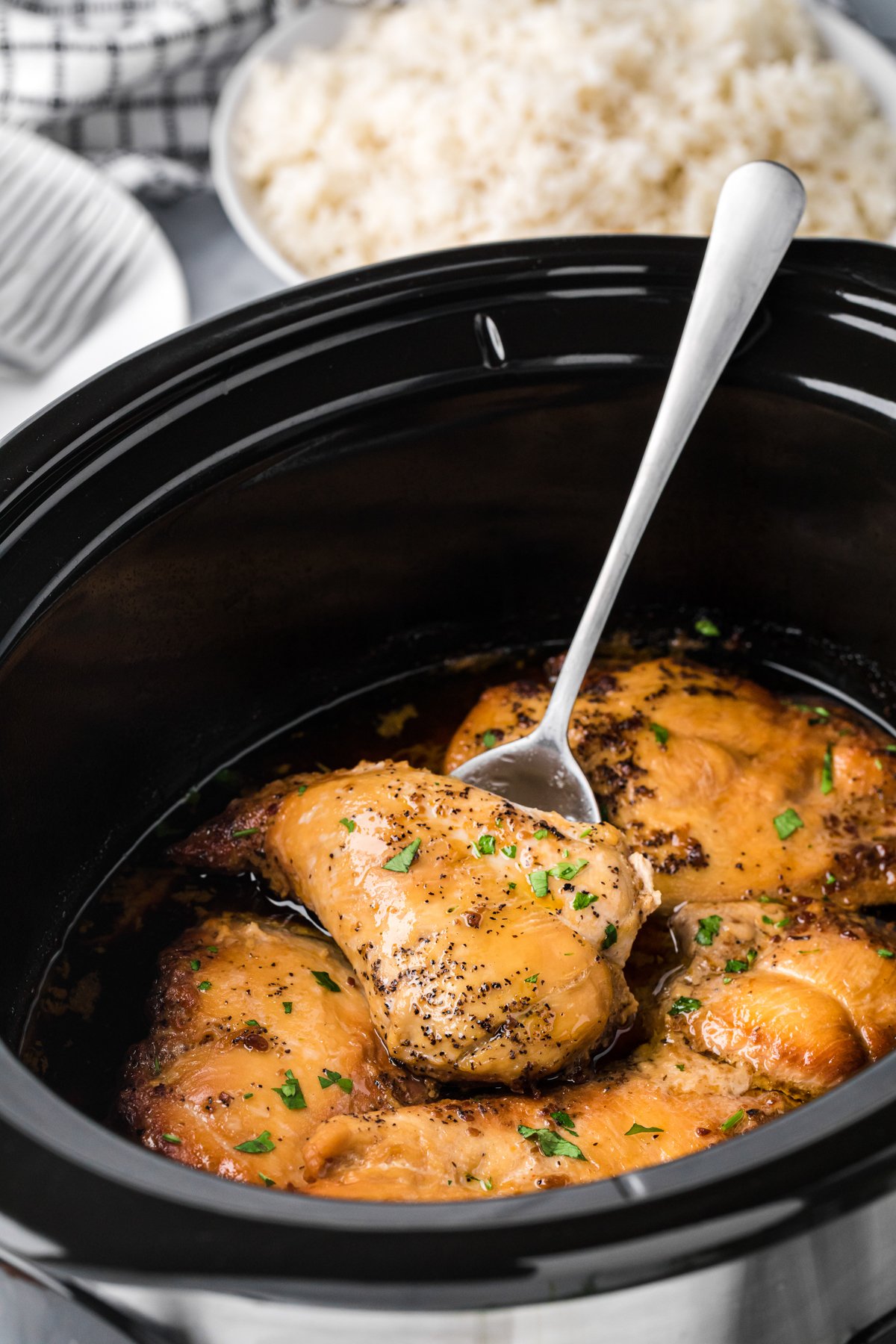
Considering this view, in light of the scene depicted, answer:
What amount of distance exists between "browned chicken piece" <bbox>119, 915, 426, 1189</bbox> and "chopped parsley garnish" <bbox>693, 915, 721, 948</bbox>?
345 millimetres

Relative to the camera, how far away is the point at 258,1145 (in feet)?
4.01

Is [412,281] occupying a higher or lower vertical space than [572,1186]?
higher

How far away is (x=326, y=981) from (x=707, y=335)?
2.80 feet

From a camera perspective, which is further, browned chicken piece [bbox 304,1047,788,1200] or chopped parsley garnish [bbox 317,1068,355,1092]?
chopped parsley garnish [bbox 317,1068,355,1092]

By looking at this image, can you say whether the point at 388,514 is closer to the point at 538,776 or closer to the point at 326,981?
the point at 538,776

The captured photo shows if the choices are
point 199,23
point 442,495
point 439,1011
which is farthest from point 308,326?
point 199,23

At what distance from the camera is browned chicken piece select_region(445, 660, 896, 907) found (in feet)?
4.94

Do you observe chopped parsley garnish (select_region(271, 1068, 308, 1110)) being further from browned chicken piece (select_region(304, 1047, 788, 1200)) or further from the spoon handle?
the spoon handle

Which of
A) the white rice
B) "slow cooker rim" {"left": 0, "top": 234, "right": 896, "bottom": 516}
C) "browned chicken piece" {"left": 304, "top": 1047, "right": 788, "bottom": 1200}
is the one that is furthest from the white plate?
"browned chicken piece" {"left": 304, "top": 1047, "right": 788, "bottom": 1200}

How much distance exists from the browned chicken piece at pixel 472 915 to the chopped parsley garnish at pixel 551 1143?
0.07 meters

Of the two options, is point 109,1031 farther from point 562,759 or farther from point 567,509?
point 567,509

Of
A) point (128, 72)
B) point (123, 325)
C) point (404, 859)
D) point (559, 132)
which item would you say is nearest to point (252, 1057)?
point (404, 859)

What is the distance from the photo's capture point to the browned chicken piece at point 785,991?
131cm

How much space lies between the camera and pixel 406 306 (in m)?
1.57
